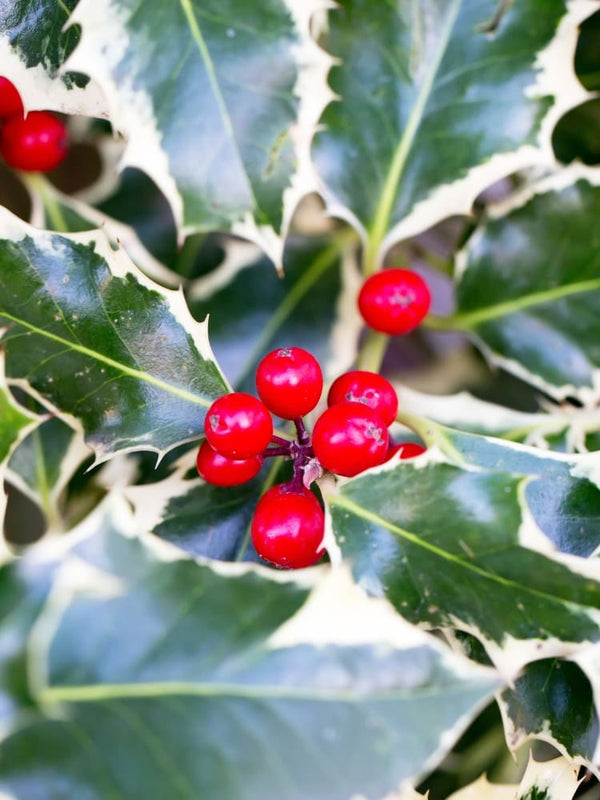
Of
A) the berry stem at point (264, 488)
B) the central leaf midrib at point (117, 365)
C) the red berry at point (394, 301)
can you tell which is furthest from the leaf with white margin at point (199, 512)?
the red berry at point (394, 301)

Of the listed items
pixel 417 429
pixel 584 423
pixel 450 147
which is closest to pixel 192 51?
pixel 450 147

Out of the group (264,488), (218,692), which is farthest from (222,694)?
(264,488)

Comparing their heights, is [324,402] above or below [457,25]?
below

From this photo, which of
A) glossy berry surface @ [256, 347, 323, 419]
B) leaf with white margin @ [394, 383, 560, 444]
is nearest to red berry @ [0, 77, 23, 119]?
glossy berry surface @ [256, 347, 323, 419]

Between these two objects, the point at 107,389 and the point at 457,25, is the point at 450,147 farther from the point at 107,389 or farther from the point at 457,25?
the point at 107,389

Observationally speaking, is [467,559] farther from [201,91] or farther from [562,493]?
[201,91]
